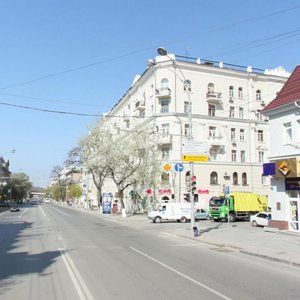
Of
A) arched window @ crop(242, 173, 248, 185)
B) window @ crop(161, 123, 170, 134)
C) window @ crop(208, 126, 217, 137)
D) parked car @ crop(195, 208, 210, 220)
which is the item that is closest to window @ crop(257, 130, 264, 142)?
arched window @ crop(242, 173, 248, 185)

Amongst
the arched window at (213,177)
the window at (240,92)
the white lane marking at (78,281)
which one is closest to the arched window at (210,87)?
the window at (240,92)

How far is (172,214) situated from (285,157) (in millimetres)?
17331

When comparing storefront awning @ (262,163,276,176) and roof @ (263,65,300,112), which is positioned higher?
roof @ (263,65,300,112)

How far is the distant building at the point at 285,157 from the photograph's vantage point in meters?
25.8

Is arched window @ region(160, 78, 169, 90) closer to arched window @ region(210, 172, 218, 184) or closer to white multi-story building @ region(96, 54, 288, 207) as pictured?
white multi-story building @ region(96, 54, 288, 207)

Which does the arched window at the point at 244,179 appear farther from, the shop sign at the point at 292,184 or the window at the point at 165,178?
the shop sign at the point at 292,184

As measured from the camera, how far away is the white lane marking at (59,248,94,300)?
332 inches

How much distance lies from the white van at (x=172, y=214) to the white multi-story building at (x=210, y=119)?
13.9 metres

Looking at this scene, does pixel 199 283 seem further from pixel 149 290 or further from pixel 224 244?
pixel 224 244

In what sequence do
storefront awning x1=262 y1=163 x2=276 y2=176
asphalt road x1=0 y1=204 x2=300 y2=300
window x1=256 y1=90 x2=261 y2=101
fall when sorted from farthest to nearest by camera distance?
window x1=256 y1=90 x2=261 y2=101 < storefront awning x1=262 y1=163 x2=276 y2=176 < asphalt road x1=0 y1=204 x2=300 y2=300

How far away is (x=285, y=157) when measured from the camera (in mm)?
26672

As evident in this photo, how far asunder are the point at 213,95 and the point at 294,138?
111ft

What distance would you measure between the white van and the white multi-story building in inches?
546

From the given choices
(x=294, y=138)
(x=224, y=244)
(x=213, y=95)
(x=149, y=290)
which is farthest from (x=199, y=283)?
(x=213, y=95)
